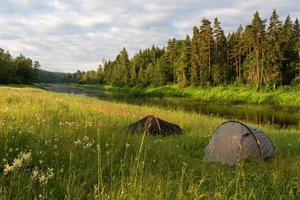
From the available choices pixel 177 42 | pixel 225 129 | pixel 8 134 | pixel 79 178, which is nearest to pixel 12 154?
pixel 8 134

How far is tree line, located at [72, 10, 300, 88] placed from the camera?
62.5 meters

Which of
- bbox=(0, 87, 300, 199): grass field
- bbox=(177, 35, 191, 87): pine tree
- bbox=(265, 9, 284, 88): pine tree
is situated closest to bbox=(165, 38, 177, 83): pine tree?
bbox=(177, 35, 191, 87): pine tree

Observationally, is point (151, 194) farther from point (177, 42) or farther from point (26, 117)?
point (177, 42)

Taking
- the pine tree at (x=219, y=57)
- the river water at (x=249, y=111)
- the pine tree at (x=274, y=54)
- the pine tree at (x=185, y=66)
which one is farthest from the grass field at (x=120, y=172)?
the pine tree at (x=185, y=66)

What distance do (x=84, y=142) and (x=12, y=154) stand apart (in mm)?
1511

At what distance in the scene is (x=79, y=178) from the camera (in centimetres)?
589

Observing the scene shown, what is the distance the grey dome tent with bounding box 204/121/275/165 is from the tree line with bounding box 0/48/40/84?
3756 inches

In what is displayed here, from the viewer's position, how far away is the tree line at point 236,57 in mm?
62469

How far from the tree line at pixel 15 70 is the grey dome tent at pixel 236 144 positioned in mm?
95413

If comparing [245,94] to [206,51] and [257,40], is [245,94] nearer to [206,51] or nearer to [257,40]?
[257,40]

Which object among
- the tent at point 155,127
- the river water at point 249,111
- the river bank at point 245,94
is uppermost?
the river bank at point 245,94

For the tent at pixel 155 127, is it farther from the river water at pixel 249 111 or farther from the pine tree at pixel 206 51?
the pine tree at pixel 206 51

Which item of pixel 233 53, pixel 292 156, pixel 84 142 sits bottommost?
pixel 292 156

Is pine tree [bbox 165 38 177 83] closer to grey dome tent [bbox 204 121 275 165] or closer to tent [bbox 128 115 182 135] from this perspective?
tent [bbox 128 115 182 135]
